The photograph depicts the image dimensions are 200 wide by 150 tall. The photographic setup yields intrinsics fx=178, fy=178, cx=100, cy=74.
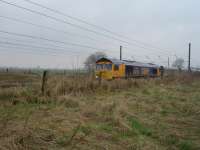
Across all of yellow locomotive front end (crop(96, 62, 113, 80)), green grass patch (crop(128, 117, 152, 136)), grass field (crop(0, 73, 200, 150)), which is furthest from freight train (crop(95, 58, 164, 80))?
green grass patch (crop(128, 117, 152, 136))

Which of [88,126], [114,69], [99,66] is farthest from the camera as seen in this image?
[99,66]

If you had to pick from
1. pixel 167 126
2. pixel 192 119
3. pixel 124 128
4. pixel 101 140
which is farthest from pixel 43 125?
pixel 192 119

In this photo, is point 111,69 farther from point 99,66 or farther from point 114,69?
point 99,66

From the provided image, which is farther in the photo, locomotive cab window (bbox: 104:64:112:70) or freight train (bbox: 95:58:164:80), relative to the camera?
locomotive cab window (bbox: 104:64:112:70)

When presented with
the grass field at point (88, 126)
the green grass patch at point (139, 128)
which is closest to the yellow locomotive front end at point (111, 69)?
the grass field at point (88, 126)

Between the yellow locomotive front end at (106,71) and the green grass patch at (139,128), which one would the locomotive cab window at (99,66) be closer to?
the yellow locomotive front end at (106,71)

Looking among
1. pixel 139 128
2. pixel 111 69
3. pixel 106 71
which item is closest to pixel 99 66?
pixel 106 71

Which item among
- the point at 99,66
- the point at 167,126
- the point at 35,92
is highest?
the point at 99,66

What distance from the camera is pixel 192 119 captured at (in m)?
5.73

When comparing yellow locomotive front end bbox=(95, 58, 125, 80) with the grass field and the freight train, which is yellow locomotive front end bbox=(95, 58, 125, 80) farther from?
the grass field

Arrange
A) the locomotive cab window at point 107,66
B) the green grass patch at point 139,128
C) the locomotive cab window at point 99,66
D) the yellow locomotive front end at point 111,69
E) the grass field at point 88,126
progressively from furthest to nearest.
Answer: the locomotive cab window at point 99,66
the locomotive cab window at point 107,66
the yellow locomotive front end at point 111,69
the green grass patch at point 139,128
the grass field at point 88,126

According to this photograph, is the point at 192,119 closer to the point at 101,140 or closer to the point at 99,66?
the point at 101,140

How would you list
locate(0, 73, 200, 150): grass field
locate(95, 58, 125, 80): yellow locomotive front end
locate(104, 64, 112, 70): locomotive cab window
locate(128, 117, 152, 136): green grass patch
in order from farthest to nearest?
locate(104, 64, 112, 70): locomotive cab window → locate(95, 58, 125, 80): yellow locomotive front end → locate(128, 117, 152, 136): green grass patch → locate(0, 73, 200, 150): grass field

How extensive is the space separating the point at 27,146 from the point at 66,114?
2435mm
